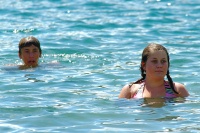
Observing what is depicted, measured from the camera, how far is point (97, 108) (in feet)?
26.4

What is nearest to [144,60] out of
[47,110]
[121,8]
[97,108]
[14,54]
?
[97,108]

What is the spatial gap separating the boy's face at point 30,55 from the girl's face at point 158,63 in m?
3.84

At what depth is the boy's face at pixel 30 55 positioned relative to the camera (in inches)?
454

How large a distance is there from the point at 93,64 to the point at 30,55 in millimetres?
1115

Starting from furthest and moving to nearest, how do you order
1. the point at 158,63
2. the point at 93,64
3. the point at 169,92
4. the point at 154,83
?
the point at 93,64, the point at 154,83, the point at 169,92, the point at 158,63

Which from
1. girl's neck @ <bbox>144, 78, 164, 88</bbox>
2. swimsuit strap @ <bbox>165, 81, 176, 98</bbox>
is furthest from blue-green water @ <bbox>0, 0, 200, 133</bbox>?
girl's neck @ <bbox>144, 78, 164, 88</bbox>

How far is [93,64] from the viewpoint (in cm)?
1145

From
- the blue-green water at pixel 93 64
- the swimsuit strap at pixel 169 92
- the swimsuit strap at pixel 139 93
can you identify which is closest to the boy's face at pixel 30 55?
the blue-green water at pixel 93 64

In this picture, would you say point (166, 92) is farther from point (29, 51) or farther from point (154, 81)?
point (29, 51)

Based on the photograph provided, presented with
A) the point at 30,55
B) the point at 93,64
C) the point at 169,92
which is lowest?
the point at 169,92

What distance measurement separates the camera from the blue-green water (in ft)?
24.3

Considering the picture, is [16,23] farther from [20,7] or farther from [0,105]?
[0,105]

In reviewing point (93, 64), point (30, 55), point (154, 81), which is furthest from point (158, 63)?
point (30, 55)

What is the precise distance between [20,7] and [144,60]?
457 inches
